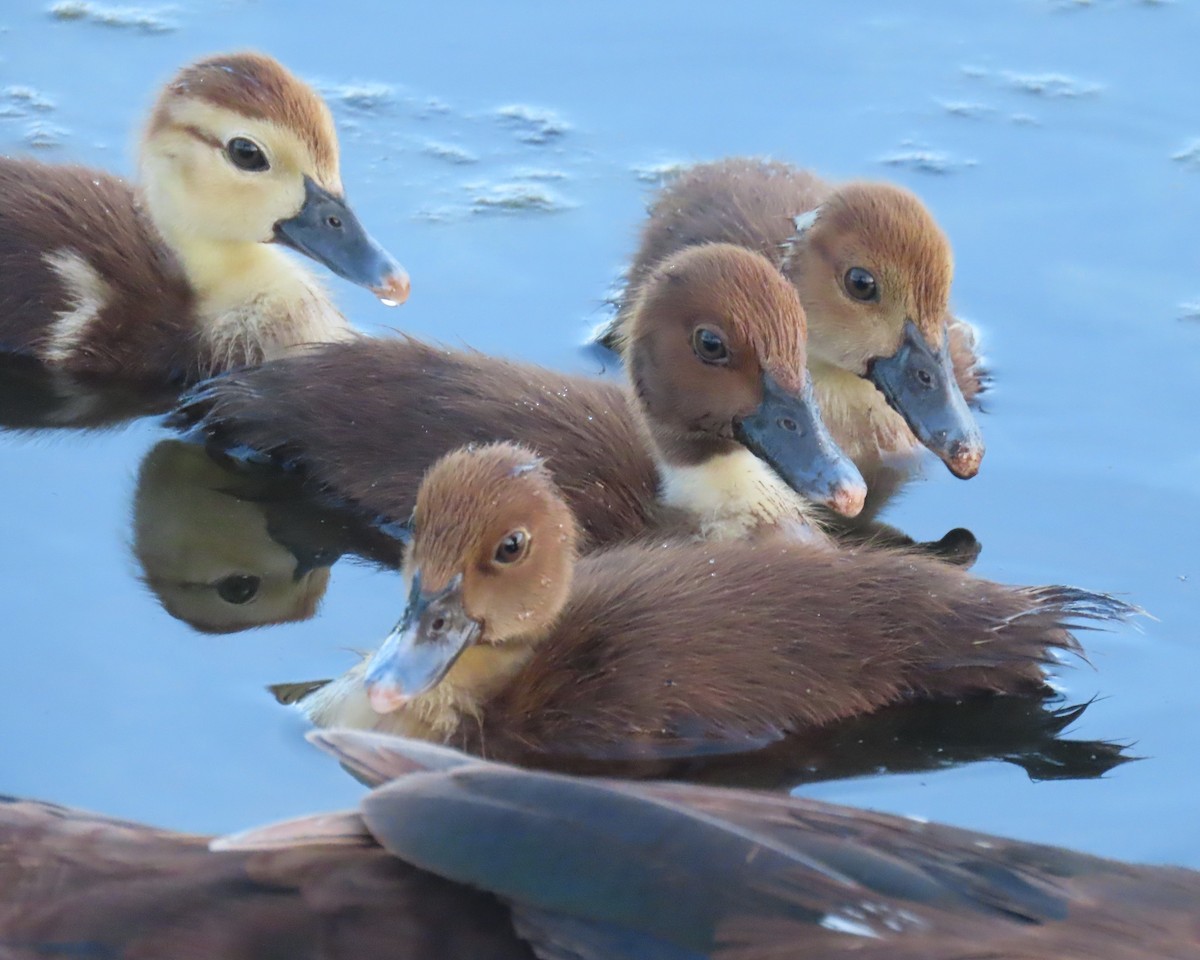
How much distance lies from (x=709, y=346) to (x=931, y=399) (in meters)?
0.69

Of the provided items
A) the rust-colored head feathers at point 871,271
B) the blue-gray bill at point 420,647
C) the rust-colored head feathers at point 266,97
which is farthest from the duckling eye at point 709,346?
the rust-colored head feathers at point 266,97

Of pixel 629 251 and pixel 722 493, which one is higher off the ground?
pixel 629 251

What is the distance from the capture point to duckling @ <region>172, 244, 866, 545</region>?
4.87 metres

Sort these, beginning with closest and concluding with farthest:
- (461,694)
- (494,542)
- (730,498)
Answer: (494,542) < (461,694) < (730,498)

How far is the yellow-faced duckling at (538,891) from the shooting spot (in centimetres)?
246

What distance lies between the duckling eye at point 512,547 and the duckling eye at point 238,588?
3.32 ft

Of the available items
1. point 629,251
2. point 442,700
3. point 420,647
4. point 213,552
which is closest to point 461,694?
point 442,700

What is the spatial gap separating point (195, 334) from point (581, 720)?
2.10 metres

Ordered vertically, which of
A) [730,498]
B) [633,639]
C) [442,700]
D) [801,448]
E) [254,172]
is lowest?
[442,700]

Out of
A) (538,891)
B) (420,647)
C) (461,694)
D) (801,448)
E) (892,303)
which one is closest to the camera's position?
(538,891)

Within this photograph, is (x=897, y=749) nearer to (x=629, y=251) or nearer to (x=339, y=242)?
(x=339, y=242)

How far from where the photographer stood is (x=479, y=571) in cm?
407

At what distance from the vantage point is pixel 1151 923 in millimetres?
2631

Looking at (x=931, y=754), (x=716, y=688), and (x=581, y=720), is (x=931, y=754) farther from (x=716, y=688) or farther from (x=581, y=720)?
(x=581, y=720)
